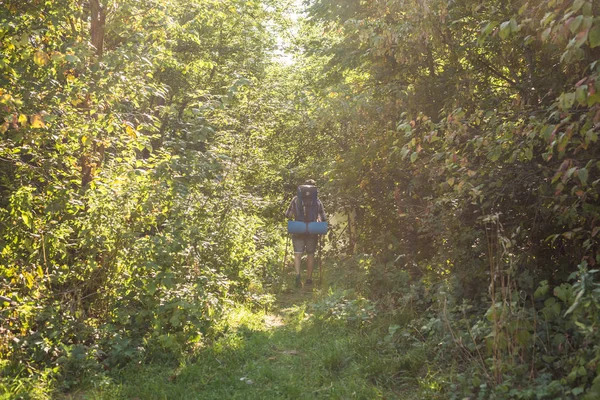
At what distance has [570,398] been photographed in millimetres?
3594

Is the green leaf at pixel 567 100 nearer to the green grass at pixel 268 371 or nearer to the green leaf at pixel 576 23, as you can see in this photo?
the green leaf at pixel 576 23

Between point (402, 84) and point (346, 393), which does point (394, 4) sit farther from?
point (346, 393)

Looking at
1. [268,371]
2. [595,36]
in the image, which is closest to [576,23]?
[595,36]

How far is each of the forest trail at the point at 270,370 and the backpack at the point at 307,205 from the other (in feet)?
12.4

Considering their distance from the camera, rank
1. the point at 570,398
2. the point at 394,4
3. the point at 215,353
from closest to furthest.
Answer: the point at 570,398 → the point at 215,353 → the point at 394,4

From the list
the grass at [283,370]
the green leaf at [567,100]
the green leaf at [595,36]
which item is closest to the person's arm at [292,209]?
the grass at [283,370]

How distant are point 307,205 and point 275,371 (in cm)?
540

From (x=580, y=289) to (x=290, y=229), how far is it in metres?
7.36

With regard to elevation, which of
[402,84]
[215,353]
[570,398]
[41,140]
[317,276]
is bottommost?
[570,398]

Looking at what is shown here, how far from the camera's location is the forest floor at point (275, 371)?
506 cm

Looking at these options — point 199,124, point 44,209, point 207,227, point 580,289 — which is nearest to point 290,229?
point 207,227

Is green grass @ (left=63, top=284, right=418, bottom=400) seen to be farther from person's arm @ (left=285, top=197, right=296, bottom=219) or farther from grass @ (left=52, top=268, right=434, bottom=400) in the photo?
person's arm @ (left=285, top=197, right=296, bottom=219)

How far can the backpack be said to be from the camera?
35.6 feet

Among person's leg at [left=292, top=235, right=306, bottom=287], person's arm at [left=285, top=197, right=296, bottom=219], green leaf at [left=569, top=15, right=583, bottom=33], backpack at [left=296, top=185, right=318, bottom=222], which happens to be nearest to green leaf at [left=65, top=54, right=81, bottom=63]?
green leaf at [left=569, top=15, right=583, bottom=33]
